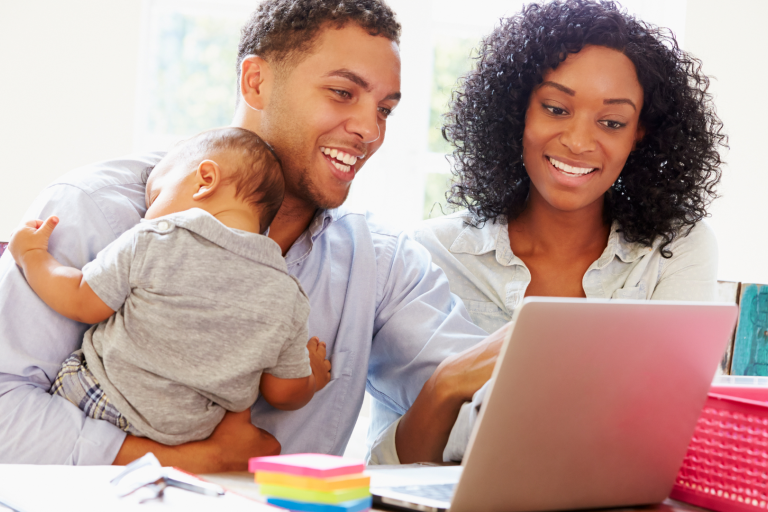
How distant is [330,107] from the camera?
1521 mm

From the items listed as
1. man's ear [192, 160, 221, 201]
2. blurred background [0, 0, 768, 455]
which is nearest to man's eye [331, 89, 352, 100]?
man's ear [192, 160, 221, 201]

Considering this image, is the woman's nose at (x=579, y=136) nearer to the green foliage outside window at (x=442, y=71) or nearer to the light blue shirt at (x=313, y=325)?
the light blue shirt at (x=313, y=325)

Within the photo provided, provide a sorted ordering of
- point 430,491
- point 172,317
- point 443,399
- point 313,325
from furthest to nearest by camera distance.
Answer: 1. point 313,325
2. point 443,399
3. point 172,317
4. point 430,491

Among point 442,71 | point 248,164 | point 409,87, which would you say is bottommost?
point 248,164

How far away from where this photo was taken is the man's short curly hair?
5.04 feet

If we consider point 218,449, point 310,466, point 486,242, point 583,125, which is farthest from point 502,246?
point 310,466

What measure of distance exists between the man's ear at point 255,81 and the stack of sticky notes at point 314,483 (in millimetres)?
1017

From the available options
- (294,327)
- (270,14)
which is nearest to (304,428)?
(294,327)

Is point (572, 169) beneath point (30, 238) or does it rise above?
above

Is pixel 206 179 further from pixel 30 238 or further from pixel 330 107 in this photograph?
pixel 330 107

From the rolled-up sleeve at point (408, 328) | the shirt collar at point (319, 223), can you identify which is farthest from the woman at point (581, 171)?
the shirt collar at point (319, 223)

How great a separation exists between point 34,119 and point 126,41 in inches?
21.7

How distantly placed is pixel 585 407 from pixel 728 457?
24cm

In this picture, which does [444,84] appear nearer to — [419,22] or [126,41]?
[419,22]
